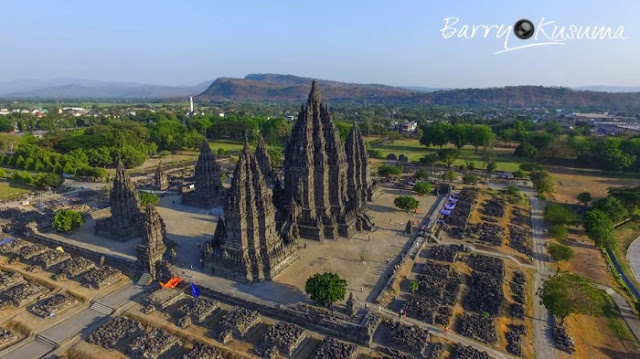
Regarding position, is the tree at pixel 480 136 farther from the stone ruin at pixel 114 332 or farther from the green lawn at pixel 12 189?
the green lawn at pixel 12 189

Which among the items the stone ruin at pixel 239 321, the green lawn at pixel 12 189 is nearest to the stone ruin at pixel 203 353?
the stone ruin at pixel 239 321

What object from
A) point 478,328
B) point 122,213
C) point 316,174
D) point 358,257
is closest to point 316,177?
point 316,174

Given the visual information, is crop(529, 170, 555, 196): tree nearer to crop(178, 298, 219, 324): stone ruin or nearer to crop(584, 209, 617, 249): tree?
crop(584, 209, 617, 249): tree

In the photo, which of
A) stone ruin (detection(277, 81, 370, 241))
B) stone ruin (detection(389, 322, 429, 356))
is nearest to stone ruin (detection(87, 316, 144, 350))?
stone ruin (detection(389, 322, 429, 356))

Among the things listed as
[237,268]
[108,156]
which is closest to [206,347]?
[237,268]

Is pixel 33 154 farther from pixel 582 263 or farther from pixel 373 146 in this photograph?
pixel 582 263

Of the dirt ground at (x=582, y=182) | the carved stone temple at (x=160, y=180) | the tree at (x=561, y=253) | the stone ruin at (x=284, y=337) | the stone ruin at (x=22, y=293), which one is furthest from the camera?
the dirt ground at (x=582, y=182)
